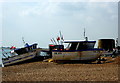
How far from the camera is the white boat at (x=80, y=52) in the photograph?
26234 millimetres

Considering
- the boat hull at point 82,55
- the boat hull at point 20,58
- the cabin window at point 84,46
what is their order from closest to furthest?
the boat hull at point 82,55
the cabin window at point 84,46
the boat hull at point 20,58

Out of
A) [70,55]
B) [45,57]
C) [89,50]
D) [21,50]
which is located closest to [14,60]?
[21,50]

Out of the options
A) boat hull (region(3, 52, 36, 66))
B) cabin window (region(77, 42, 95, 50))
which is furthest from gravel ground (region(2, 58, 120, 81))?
boat hull (region(3, 52, 36, 66))

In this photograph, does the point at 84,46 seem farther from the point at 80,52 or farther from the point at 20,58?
the point at 20,58

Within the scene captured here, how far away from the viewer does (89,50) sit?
2614 centimetres

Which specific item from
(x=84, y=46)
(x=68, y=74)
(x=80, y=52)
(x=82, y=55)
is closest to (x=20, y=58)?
(x=80, y=52)

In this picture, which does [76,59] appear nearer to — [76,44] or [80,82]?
[76,44]

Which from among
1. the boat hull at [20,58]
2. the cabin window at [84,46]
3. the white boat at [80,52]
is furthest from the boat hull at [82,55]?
the boat hull at [20,58]

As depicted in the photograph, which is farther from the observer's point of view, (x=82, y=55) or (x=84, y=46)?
(x=84, y=46)

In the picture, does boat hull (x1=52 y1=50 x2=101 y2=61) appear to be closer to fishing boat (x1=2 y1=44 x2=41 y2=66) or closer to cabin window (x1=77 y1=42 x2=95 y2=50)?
cabin window (x1=77 y1=42 x2=95 y2=50)

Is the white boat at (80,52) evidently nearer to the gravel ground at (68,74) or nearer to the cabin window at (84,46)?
the cabin window at (84,46)

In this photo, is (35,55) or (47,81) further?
(35,55)

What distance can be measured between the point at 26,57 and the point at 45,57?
3042 millimetres

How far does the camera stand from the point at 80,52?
86.5ft
